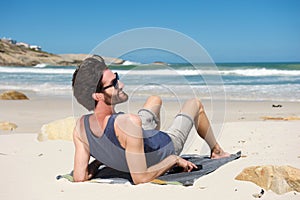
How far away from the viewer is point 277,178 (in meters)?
3.50

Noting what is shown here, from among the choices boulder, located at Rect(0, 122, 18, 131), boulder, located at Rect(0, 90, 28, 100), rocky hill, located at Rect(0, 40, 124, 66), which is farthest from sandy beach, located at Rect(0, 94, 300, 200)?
rocky hill, located at Rect(0, 40, 124, 66)

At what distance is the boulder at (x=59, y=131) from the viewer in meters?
6.21

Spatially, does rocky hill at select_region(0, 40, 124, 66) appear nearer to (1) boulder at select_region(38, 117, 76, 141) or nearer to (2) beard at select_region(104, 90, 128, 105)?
(1) boulder at select_region(38, 117, 76, 141)

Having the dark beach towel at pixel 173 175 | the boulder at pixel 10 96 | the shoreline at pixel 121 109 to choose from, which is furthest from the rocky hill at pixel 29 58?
the dark beach towel at pixel 173 175

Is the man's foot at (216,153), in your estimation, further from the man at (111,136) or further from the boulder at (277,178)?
the boulder at (277,178)

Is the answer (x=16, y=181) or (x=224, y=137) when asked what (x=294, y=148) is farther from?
(x=16, y=181)

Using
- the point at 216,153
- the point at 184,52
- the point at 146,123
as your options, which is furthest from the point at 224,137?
the point at 184,52

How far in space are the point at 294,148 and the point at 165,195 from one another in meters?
2.44

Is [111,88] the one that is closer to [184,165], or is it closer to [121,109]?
[184,165]

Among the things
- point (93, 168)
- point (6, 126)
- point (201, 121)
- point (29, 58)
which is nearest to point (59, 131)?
point (6, 126)

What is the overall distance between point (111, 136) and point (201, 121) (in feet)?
4.48

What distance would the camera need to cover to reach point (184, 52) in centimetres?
402

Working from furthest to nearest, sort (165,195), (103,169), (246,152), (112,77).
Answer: (246,152) → (103,169) → (112,77) → (165,195)

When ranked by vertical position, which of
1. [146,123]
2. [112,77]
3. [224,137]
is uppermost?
[112,77]
